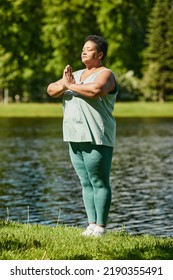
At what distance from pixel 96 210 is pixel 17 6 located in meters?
54.2

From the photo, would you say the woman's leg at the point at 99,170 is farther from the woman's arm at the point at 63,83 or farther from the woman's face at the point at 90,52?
the woman's face at the point at 90,52

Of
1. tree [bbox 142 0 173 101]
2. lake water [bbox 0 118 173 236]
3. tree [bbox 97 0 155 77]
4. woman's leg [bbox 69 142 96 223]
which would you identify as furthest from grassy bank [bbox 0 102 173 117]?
woman's leg [bbox 69 142 96 223]

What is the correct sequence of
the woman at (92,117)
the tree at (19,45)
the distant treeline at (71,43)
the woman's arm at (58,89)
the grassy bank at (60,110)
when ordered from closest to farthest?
the woman at (92,117) < the woman's arm at (58,89) < the grassy bank at (60,110) < the tree at (19,45) < the distant treeline at (71,43)

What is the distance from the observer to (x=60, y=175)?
66.5 ft

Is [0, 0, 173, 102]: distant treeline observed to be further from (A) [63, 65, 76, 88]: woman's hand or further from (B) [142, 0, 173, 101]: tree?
(A) [63, 65, 76, 88]: woman's hand

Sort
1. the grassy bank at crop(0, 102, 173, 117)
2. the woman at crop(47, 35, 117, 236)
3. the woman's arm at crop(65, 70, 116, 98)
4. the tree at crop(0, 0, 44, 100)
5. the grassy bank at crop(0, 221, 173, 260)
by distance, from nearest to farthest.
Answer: the grassy bank at crop(0, 221, 173, 260)
the woman's arm at crop(65, 70, 116, 98)
the woman at crop(47, 35, 117, 236)
the grassy bank at crop(0, 102, 173, 117)
the tree at crop(0, 0, 44, 100)

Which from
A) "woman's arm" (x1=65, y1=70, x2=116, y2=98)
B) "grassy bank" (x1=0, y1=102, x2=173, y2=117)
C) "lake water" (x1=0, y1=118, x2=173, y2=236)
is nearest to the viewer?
"woman's arm" (x1=65, y1=70, x2=116, y2=98)

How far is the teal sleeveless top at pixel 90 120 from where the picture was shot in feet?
24.6

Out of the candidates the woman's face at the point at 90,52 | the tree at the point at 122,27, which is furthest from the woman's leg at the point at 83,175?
the tree at the point at 122,27

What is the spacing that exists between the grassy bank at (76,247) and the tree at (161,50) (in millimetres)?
59288

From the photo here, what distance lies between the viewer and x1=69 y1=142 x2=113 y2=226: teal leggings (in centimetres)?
756

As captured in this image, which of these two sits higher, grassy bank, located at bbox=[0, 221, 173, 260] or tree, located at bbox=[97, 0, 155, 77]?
grassy bank, located at bbox=[0, 221, 173, 260]

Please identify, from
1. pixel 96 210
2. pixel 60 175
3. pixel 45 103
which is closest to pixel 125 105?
pixel 45 103

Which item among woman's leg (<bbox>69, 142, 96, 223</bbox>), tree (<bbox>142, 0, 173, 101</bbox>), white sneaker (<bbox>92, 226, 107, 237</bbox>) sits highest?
woman's leg (<bbox>69, 142, 96, 223</bbox>)
